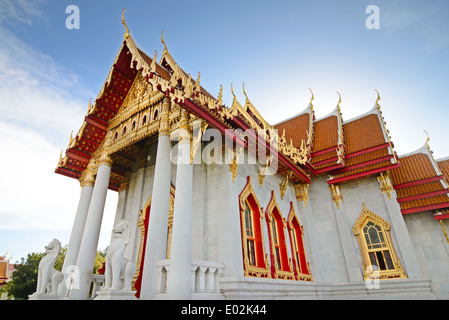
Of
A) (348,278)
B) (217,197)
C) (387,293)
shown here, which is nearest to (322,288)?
(348,278)

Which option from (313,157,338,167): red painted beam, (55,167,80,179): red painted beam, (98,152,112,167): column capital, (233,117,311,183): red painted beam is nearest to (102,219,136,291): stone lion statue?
(233,117,311,183): red painted beam

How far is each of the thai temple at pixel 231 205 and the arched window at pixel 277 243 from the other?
1.9 inches

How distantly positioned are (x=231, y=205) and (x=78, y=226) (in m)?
5.29

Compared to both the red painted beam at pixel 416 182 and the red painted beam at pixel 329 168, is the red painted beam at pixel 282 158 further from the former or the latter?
the red painted beam at pixel 416 182

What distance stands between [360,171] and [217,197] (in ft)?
21.0

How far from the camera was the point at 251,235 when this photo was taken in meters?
7.36

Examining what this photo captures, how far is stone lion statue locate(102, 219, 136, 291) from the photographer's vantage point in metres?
4.77

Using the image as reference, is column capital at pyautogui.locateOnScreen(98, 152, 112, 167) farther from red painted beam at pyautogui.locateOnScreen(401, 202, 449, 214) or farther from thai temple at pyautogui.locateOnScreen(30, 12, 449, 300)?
red painted beam at pyautogui.locateOnScreen(401, 202, 449, 214)

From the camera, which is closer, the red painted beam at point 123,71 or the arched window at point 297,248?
the red painted beam at point 123,71

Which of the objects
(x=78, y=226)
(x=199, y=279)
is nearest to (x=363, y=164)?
(x=199, y=279)

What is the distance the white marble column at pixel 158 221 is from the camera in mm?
5195

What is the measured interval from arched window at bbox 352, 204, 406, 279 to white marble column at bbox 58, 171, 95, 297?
31.2ft

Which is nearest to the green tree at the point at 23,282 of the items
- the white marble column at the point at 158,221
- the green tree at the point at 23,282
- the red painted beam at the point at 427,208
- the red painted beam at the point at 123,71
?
the green tree at the point at 23,282

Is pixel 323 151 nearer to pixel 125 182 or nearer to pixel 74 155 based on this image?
pixel 125 182
